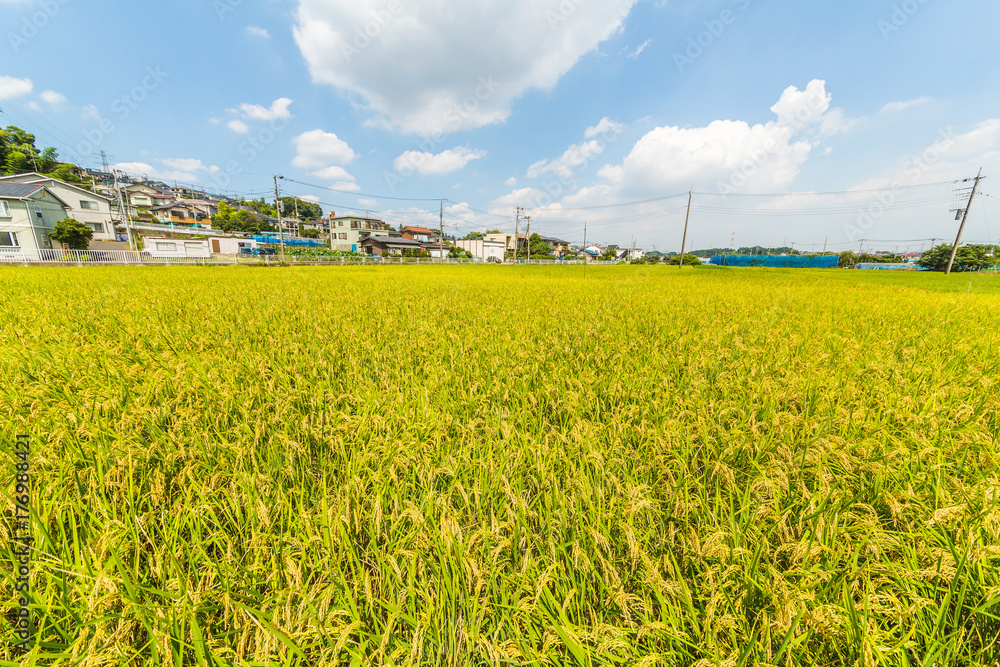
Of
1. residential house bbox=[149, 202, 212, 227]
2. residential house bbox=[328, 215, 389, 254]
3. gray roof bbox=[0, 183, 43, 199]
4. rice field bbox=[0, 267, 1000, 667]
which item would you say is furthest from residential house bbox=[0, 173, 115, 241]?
rice field bbox=[0, 267, 1000, 667]

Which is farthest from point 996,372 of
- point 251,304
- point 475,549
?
point 251,304

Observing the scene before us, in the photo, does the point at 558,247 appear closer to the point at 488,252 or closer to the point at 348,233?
the point at 488,252

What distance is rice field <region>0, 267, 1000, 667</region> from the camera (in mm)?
1051

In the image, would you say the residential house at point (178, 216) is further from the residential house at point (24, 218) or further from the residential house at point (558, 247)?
the residential house at point (558, 247)

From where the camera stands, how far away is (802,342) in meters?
4.31

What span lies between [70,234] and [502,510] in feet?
175

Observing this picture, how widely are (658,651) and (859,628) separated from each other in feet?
2.05

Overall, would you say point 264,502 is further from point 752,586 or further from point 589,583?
point 752,586

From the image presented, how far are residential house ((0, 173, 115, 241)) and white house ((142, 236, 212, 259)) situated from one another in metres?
11.3

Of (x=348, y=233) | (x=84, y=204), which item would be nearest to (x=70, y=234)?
(x=84, y=204)

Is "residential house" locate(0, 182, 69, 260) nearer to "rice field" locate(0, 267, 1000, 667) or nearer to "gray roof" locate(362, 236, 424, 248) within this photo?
"gray roof" locate(362, 236, 424, 248)

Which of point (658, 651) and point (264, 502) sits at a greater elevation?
point (264, 502)

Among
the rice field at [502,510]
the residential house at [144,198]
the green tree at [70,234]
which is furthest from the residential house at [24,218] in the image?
the residential house at [144,198]

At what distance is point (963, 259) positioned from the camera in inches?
1518
